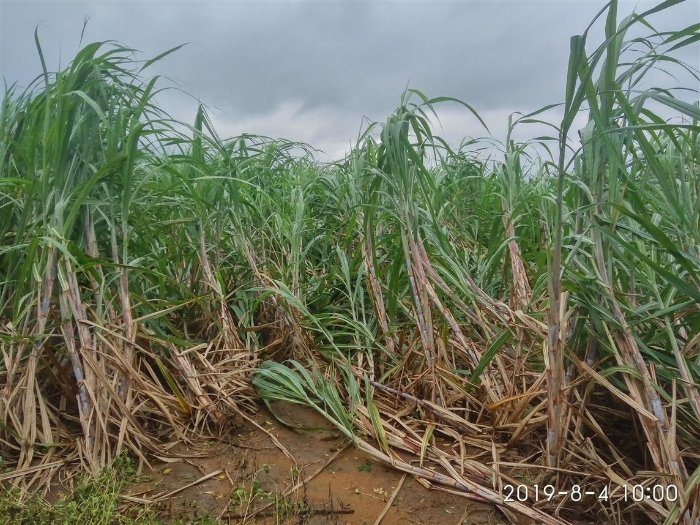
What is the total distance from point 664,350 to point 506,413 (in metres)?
0.46

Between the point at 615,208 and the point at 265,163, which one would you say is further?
the point at 265,163

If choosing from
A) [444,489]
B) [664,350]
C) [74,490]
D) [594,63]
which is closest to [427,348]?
[444,489]

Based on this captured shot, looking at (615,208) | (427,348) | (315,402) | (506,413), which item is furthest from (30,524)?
(615,208)

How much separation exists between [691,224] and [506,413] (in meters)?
0.75

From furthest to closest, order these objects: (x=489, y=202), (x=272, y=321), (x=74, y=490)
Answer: (x=489, y=202) → (x=272, y=321) → (x=74, y=490)

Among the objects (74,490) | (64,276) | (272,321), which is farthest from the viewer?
(272,321)

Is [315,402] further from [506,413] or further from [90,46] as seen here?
[90,46]

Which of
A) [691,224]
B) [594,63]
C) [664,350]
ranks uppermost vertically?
[594,63]

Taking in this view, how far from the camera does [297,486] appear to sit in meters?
1.39

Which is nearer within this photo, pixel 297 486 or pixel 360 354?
pixel 297 486

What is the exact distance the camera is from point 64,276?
4.82 ft

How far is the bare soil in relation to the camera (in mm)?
1288

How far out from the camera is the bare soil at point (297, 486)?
1.29 m

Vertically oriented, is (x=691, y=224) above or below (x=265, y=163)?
below
